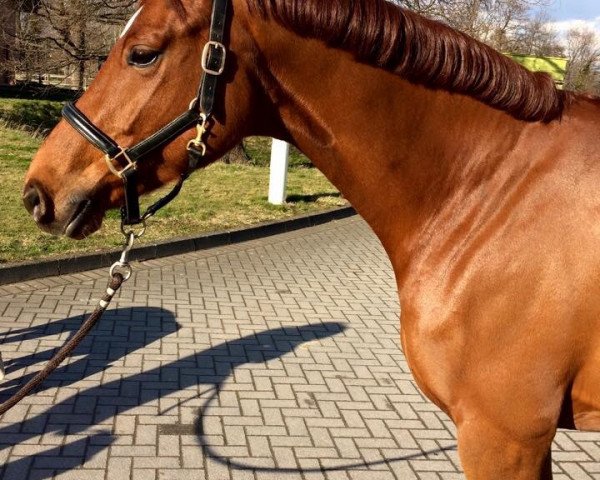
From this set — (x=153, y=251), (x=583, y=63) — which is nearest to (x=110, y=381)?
(x=153, y=251)

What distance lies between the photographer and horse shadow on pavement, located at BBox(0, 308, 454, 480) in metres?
3.28

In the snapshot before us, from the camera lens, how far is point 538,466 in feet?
5.79

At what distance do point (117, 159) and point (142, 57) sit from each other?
1.02ft

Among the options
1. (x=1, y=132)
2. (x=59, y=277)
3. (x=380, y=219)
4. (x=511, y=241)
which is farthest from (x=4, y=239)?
(x=1, y=132)

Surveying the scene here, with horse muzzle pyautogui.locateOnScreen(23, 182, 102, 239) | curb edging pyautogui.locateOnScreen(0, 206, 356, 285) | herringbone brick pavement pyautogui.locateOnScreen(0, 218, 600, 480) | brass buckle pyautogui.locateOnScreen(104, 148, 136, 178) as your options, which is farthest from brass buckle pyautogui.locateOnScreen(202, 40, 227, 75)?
curb edging pyautogui.locateOnScreen(0, 206, 356, 285)

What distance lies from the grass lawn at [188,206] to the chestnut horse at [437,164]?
17.3 ft

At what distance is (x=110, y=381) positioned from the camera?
13.7 ft

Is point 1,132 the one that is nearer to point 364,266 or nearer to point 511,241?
point 364,266

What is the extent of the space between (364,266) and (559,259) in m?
6.39

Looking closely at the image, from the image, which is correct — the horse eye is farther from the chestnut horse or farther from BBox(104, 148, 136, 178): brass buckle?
BBox(104, 148, 136, 178): brass buckle

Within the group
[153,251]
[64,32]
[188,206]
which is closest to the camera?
[153,251]

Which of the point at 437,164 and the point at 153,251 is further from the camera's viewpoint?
the point at 153,251

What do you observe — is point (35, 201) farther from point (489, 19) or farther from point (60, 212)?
point (489, 19)

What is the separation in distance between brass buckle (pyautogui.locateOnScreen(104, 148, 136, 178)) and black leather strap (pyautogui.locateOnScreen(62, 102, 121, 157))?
10 millimetres
